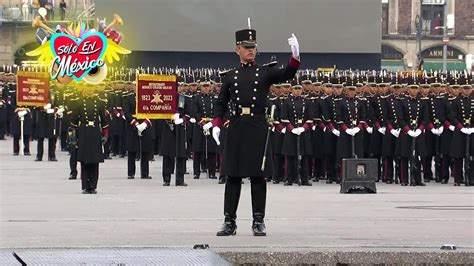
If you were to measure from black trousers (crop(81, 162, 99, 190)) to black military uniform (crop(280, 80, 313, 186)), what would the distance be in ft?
13.6

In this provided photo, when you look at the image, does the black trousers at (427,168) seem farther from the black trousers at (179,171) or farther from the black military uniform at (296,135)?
the black trousers at (179,171)

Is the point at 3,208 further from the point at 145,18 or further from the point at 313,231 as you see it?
the point at 145,18

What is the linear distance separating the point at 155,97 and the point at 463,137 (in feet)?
16.6

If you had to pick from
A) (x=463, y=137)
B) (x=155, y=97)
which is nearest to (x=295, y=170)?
(x=155, y=97)

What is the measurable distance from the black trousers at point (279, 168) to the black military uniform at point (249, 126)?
32.5 ft

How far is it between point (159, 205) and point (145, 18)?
557 inches

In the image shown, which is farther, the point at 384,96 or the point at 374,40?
the point at 374,40

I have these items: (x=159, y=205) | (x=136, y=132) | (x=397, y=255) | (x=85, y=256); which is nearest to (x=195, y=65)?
(x=136, y=132)

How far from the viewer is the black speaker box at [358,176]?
20.4 meters

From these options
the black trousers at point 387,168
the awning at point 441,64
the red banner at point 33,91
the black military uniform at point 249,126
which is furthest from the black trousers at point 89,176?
the awning at point 441,64

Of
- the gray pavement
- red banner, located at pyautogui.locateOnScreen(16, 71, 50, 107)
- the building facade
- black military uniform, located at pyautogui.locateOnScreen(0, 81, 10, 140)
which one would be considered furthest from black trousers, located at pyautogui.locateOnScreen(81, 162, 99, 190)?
the building facade

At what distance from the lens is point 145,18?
31.2m

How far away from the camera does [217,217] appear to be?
15.7 meters

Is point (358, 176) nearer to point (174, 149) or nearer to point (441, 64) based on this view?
point (174, 149)
